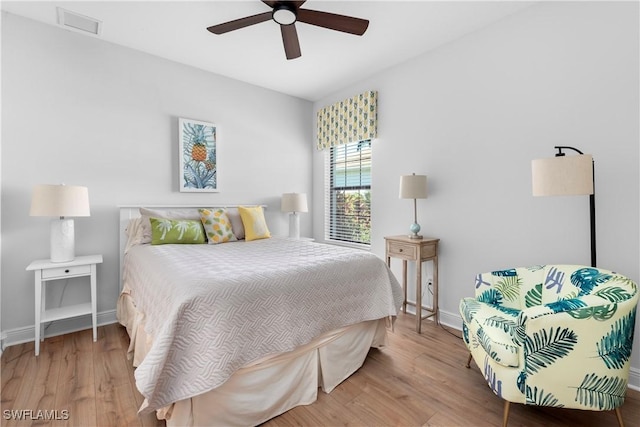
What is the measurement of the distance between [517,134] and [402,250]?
139cm

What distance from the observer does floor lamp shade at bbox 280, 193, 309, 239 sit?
3945mm

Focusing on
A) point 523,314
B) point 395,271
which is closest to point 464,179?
point 395,271

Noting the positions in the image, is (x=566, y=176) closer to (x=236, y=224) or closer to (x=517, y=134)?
(x=517, y=134)

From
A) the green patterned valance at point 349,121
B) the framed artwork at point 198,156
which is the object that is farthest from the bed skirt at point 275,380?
the green patterned valance at point 349,121

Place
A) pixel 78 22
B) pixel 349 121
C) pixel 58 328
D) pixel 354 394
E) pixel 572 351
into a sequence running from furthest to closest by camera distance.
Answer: pixel 349 121 < pixel 58 328 < pixel 78 22 < pixel 354 394 < pixel 572 351

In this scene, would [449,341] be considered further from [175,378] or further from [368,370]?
[175,378]

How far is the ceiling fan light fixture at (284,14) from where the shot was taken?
200cm

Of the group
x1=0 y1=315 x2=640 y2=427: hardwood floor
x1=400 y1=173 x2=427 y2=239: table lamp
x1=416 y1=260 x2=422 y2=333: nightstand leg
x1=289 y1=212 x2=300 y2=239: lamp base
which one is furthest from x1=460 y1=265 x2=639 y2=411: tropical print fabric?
A: x1=289 y1=212 x2=300 y2=239: lamp base

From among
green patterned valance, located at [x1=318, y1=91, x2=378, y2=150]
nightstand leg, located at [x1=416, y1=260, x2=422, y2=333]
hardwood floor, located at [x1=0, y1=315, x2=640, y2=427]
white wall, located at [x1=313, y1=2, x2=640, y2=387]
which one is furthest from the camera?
green patterned valance, located at [x1=318, y1=91, x2=378, y2=150]

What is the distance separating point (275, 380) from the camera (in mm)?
1644

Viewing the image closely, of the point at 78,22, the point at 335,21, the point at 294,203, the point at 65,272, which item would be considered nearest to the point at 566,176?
the point at 335,21

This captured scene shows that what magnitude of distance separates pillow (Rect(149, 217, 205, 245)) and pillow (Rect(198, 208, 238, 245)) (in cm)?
8

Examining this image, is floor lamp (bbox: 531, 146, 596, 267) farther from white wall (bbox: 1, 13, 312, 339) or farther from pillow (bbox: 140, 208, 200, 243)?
white wall (bbox: 1, 13, 312, 339)

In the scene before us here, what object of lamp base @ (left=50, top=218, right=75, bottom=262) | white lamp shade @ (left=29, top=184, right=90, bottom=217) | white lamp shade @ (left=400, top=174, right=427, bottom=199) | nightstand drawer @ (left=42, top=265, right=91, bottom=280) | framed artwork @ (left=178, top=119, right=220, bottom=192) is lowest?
nightstand drawer @ (left=42, top=265, right=91, bottom=280)
